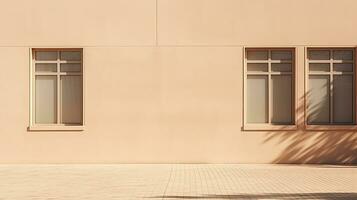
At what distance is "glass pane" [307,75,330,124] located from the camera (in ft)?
66.9

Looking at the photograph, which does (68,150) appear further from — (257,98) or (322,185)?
(322,185)

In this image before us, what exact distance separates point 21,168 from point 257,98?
6.49 m

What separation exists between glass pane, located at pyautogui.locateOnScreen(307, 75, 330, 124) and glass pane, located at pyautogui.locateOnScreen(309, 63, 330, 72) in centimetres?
19

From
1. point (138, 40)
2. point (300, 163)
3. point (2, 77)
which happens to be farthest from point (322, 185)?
point (2, 77)

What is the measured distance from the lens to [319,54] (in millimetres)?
20422

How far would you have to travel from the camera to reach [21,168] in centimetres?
1917

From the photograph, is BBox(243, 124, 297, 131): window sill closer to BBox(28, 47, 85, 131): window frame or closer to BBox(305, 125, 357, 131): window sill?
BBox(305, 125, 357, 131): window sill

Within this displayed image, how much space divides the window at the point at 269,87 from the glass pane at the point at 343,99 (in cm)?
117

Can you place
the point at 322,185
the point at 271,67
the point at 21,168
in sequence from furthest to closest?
the point at 271,67 → the point at 21,168 → the point at 322,185

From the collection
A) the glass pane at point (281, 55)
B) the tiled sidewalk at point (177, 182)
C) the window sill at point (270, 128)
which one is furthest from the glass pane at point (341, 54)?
the tiled sidewalk at point (177, 182)

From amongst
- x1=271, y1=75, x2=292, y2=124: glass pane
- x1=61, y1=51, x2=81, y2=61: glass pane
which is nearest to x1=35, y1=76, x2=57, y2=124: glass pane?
x1=61, y1=51, x2=81, y2=61: glass pane

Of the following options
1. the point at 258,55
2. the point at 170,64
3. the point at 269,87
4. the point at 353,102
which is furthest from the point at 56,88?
the point at 353,102

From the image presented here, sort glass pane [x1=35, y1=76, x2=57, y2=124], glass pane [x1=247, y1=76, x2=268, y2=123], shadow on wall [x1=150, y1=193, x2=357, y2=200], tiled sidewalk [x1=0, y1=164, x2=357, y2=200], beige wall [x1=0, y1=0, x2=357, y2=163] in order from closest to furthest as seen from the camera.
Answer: shadow on wall [x1=150, y1=193, x2=357, y2=200]
tiled sidewalk [x1=0, y1=164, x2=357, y2=200]
beige wall [x1=0, y1=0, x2=357, y2=163]
glass pane [x1=247, y1=76, x2=268, y2=123]
glass pane [x1=35, y1=76, x2=57, y2=124]

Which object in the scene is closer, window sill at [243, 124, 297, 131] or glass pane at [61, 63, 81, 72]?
window sill at [243, 124, 297, 131]
